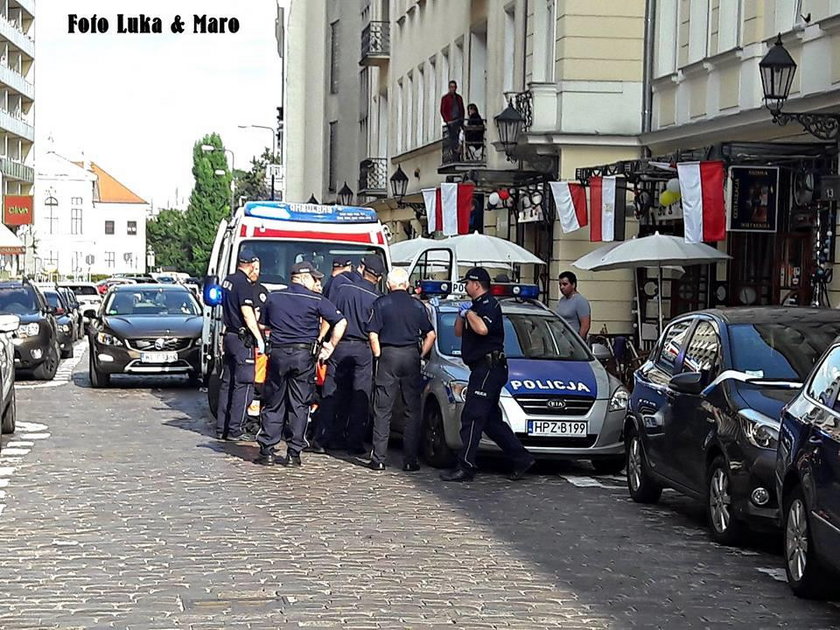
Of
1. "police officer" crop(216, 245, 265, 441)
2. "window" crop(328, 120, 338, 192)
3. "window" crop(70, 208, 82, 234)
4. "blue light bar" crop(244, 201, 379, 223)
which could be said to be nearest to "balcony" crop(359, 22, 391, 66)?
"window" crop(328, 120, 338, 192)

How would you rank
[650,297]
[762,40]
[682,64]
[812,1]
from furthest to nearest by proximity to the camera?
[650,297] < [682,64] < [762,40] < [812,1]

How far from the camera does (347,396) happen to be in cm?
1596

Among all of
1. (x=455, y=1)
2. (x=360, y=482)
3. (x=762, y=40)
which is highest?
(x=455, y=1)

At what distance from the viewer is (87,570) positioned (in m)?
9.16

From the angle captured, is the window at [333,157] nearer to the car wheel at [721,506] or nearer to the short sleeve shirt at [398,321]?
the short sleeve shirt at [398,321]

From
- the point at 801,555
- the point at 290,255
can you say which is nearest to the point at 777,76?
the point at 290,255

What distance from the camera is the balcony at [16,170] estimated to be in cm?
8700

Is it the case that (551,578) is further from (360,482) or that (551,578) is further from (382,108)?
(382,108)

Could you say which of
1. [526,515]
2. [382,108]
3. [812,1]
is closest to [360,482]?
[526,515]

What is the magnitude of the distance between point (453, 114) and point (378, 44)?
50.5ft

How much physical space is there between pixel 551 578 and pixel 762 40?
13.0m

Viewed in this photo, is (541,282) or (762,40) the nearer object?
(762,40)

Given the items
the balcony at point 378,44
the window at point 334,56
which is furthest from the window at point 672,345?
the window at point 334,56

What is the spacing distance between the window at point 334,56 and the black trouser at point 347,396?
140ft
